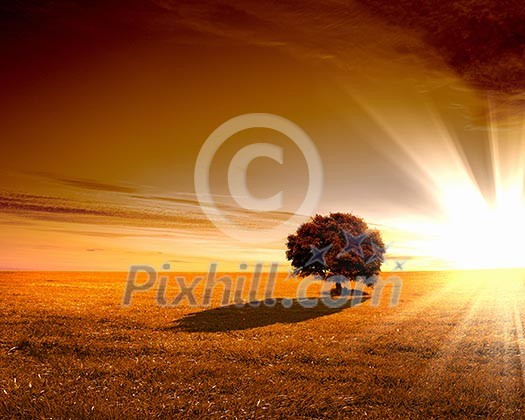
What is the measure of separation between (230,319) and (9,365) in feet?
47.8

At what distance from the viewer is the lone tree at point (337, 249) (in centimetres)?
4560

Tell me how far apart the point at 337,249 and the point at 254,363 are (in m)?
28.8

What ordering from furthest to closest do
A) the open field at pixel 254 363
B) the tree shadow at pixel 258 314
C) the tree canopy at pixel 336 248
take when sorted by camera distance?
the tree canopy at pixel 336 248 → the tree shadow at pixel 258 314 → the open field at pixel 254 363

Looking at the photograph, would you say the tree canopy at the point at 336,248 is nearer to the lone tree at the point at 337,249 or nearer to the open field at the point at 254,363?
the lone tree at the point at 337,249

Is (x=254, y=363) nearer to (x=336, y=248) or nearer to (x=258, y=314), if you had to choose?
(x=258, y=314)

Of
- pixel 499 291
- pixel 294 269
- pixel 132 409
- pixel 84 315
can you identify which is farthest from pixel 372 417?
pixel 499 291

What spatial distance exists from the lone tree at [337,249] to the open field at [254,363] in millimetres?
11816

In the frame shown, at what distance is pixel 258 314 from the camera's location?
3312 cm

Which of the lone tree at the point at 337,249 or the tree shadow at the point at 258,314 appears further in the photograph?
the lone tree at the point at 337,249

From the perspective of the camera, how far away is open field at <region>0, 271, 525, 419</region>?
1330cm

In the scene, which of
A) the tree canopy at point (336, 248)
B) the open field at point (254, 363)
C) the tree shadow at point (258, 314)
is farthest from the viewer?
the tree canopy at point (336, 248)

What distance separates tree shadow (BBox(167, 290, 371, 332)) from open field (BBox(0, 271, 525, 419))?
18cm

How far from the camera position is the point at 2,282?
5297 cm

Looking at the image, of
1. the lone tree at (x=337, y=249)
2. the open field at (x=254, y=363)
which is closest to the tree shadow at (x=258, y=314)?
the open field at (x=254, y=363)
